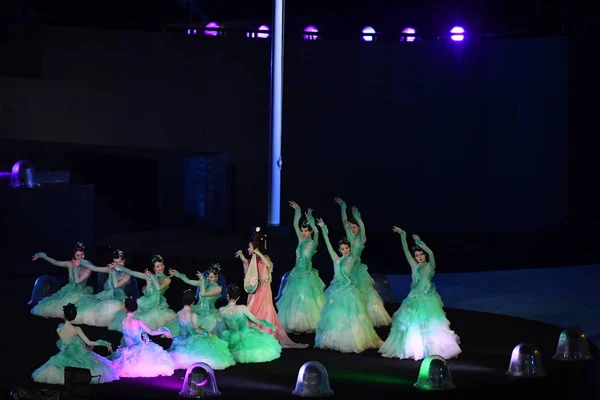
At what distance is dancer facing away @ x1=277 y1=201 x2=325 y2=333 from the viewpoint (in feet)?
36.6

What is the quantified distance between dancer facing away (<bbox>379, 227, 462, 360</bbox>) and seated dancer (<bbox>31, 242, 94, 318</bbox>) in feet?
11.9

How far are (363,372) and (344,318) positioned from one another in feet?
3.26

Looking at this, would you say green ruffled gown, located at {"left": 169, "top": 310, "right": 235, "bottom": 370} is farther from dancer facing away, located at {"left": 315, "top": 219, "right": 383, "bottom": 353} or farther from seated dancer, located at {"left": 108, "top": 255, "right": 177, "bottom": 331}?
seated dancer, located at {"left": 108, "top": 255, "right": 177, "bottom": 331}

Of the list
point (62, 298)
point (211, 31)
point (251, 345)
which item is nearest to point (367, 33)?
Result: point (211, 31)

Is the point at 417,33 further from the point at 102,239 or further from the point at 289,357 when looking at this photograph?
the point at 289,357

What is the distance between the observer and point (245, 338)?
9586 mm

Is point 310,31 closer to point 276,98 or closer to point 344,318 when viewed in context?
point 276,98

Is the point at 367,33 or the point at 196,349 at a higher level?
the point at 367,33

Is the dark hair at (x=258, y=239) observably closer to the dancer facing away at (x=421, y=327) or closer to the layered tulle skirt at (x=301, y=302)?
the layered tulle skirt at (x=301, y=302)

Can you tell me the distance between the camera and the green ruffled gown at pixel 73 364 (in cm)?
855

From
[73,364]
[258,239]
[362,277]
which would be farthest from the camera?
[362,277]

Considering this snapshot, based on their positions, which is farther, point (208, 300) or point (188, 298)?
point (208, 300)

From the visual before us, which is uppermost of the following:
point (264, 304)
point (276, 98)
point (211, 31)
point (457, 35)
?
point (457, 35)

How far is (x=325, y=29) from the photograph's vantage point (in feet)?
60.5
